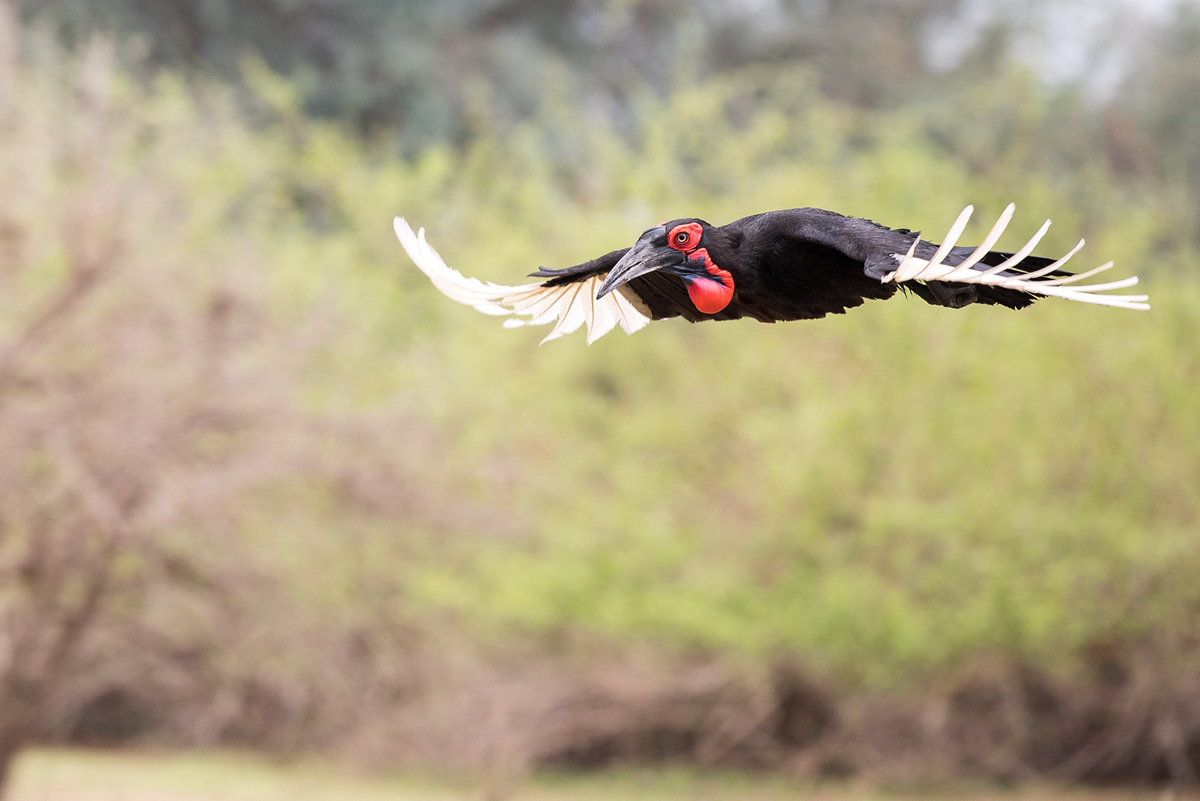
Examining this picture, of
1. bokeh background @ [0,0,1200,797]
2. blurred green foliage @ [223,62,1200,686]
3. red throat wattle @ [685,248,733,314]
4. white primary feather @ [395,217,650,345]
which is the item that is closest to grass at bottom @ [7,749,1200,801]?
bokeh background @ [0,0,1200,797]

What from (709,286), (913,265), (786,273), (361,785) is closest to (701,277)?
(709,286)

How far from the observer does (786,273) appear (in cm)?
271

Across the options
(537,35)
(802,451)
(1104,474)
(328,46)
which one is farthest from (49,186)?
(537,35)

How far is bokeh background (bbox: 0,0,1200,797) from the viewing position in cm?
795

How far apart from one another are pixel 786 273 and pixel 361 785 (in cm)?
873

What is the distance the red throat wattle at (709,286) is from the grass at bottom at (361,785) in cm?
722

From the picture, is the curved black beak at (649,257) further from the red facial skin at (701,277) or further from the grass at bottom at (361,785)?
the grass at bottom at (361,785)

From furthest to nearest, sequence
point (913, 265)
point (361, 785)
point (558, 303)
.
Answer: point (361, 785)
point (558, 303)
point (913, 265)

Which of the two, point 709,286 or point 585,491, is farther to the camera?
point 585,491

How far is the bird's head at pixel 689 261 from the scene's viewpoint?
107 inches

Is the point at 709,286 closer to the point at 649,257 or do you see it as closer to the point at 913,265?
the point at 649,257

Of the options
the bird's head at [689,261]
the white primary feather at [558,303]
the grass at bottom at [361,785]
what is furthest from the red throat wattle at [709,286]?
the grass at bottom at [361,785]

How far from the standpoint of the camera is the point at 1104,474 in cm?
947

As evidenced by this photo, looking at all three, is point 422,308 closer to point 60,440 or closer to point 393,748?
point 393,748
